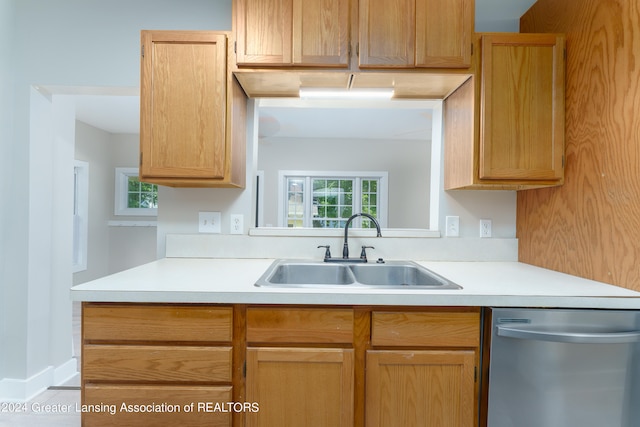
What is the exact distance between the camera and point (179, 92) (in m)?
1.49

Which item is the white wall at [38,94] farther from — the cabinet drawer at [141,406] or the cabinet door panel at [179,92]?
the cabinet drawer at [141,406]

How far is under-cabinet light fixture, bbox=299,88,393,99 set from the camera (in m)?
1.70

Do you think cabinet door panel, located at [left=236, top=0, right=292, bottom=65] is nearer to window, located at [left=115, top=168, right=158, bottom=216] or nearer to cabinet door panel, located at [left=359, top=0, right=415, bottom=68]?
cabinet door panel, located at [left=359, top=0, right=415, bottom=68]

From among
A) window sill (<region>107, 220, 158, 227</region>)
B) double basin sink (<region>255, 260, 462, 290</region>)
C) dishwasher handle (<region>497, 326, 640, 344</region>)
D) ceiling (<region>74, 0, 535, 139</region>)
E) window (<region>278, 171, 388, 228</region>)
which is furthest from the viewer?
window (<region>278, 171, 388, 228</region>)

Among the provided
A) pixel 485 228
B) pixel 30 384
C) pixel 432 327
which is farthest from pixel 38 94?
pixel 485 228

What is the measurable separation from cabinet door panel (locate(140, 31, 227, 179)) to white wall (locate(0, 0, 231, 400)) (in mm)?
417

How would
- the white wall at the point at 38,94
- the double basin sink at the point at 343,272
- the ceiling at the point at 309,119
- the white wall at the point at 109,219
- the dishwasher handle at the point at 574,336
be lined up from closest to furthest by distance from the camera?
1. the dishwasher handle at the point at 574,336
2. the double basin sink at the point at 343,272
3. the white wall at the point at 38,94
4. the ceiling at the point at 309,119
5. the white wall at the point at 109,219

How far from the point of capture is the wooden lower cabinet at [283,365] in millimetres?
1139

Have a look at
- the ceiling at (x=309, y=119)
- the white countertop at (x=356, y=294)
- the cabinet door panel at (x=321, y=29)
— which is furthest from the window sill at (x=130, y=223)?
the cabinet door panel at (x=321, y=29)

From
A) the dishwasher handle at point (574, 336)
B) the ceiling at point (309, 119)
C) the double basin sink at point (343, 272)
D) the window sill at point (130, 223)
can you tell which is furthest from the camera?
the window sill at point (130, 223)

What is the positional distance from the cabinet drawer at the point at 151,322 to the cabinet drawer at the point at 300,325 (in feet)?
0.39

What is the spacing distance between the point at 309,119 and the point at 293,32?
2.82 meters

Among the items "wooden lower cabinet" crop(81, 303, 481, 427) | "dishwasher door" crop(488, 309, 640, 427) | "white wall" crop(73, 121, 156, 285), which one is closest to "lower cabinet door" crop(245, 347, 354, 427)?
"wooden lower cabinet" crop(81, 303, 481, 427)

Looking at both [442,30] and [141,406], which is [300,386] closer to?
[141,406]
